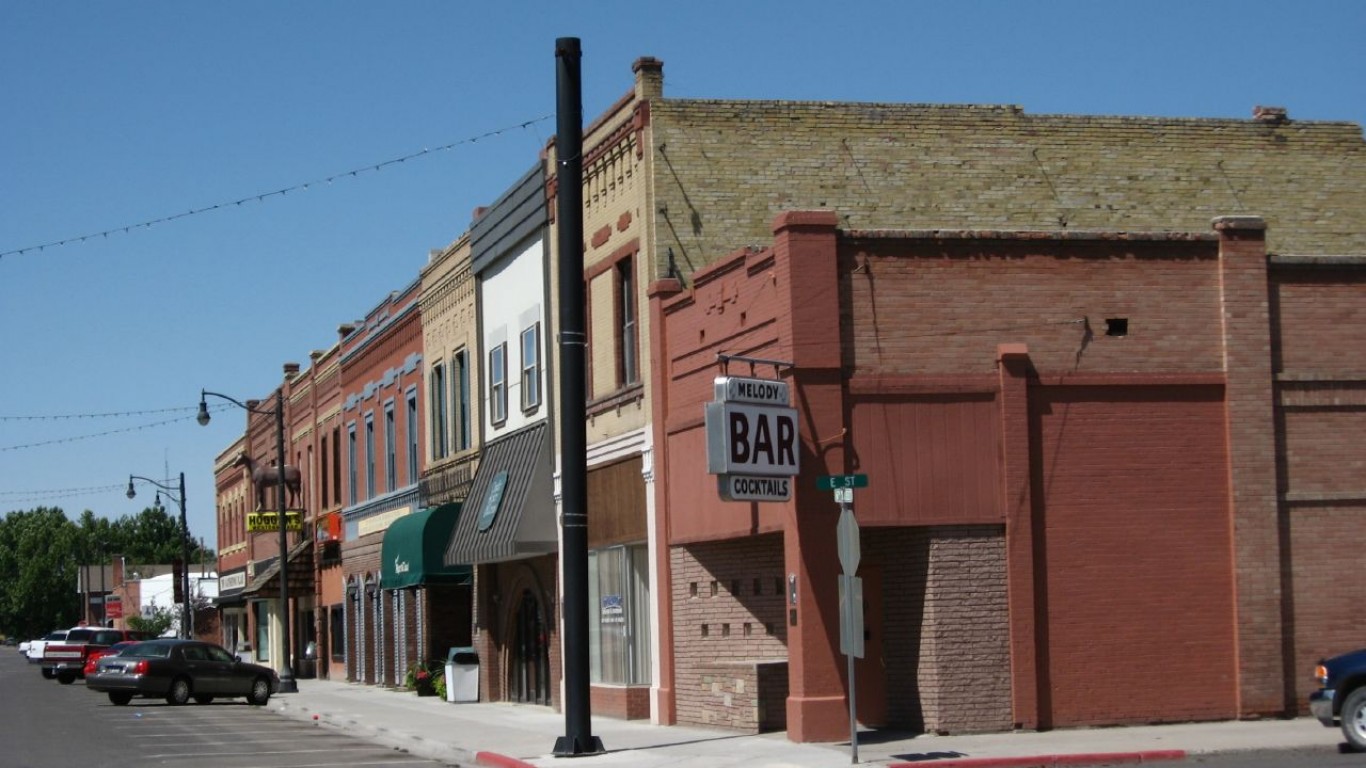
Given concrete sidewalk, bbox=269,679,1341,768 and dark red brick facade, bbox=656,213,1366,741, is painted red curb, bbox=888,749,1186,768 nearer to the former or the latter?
concrete sidewalk, bbox=269,679,1341,768

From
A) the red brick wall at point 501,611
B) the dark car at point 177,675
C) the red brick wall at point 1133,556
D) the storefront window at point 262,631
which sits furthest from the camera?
the storefront window at point 262,631

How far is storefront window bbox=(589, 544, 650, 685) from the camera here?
2811 centimetres

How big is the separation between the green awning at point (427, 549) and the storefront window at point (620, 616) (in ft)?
25.5

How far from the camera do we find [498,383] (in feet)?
116

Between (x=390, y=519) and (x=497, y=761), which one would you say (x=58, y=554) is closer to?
(x=390, y=519)

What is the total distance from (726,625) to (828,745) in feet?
14.2

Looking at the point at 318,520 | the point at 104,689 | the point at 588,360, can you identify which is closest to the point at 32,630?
the point at 318,520

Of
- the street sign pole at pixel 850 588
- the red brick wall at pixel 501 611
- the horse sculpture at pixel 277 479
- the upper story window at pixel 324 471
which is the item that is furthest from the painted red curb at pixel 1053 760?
the horse sculpture at pixel 277 479

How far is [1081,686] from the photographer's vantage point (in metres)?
22.1

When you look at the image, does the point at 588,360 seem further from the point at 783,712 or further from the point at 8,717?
the point at 8,717

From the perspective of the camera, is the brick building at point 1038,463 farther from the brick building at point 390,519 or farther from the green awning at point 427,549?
the brick building at point 390,519

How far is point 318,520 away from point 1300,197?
110 ft

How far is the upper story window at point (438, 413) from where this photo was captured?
40000 mm

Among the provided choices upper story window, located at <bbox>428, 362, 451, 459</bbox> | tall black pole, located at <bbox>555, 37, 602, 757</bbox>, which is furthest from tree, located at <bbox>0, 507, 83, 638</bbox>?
tall black pole, located at <bbox>555, 37, 602, 757</bbox>
